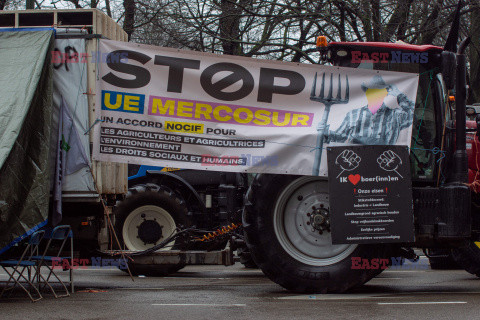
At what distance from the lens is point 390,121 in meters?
9.09

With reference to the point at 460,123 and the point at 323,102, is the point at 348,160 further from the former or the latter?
the point at 460,123

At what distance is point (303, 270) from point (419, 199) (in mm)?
1522

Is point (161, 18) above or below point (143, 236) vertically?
above

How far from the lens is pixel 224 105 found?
930 cm

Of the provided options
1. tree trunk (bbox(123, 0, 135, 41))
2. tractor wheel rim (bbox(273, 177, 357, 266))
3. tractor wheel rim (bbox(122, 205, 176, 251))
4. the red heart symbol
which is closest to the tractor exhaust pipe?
the red heart symbol

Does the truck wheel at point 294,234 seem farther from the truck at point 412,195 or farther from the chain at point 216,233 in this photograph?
the chain at point 216,233

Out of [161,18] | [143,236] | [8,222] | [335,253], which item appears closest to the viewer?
[8,222]

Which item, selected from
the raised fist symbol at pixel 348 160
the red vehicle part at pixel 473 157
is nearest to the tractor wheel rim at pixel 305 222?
the raised fist symbol at pixel 348 160

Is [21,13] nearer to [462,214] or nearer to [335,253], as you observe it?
[335,253]

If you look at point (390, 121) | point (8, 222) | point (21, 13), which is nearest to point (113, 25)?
point (21, 13)

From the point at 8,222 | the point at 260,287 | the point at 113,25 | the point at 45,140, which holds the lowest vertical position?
the point at 260,287

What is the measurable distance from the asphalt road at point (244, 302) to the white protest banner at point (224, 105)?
1560 millimetres

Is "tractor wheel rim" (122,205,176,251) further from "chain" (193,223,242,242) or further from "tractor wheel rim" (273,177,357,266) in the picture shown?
"tractor wheel rim" (273,177,357,266)

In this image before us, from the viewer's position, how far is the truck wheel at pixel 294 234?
29.7ft
